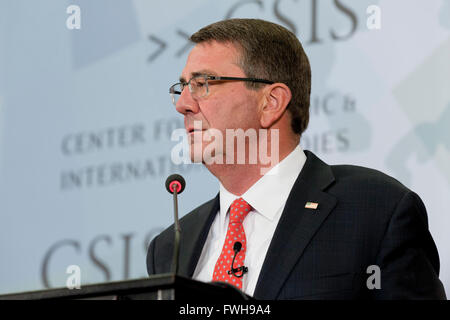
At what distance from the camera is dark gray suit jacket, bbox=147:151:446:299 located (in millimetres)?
2475

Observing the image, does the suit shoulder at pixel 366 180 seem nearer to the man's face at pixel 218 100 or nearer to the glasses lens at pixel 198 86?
the man's face at pixel 218 100

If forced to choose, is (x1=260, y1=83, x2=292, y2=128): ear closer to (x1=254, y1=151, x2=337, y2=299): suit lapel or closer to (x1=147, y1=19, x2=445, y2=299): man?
(x1=147, y1=19, x2=445, y2=299): man

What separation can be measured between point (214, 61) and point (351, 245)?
2.99 ft

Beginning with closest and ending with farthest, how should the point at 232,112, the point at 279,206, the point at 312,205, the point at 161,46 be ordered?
the point at 312,205
the point at 279,206
the point at 232,112
the point at 161,46

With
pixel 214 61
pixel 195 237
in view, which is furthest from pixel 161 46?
pixel 195 237

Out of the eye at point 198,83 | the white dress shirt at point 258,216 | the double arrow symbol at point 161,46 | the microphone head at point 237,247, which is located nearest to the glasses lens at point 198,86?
the eye at point 198,83

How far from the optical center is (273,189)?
9.52 ft

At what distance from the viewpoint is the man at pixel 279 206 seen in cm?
251

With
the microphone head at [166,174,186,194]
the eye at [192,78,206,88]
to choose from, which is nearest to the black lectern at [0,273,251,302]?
the microphone head at [166,174,186,194]

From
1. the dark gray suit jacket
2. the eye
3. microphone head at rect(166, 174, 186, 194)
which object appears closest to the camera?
the dark gray suit jacket

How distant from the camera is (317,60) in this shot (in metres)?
3.85

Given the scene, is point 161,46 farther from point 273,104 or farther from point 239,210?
point 239,210
